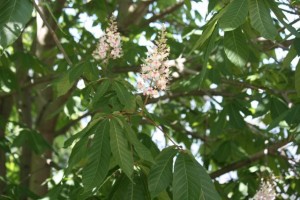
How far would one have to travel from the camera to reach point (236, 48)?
1866mm

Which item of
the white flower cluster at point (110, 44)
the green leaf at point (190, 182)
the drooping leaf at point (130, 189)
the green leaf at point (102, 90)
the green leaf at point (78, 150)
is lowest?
the green leaf at point (190, 182)

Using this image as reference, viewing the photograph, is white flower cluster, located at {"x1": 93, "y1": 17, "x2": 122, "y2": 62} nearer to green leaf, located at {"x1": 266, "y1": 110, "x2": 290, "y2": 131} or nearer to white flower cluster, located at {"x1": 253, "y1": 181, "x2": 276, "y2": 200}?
green leaf, located at {"x1": 266, "y1": 110, "x2": 290, "y2": 131}

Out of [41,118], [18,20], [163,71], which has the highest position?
[41,118]

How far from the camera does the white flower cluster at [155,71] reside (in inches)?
72.3

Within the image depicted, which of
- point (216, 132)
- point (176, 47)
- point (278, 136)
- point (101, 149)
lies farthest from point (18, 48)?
point (101, 149)

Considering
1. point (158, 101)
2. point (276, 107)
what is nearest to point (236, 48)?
point (276, 107)

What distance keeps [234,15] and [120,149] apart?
0.57 m

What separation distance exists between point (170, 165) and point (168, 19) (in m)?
3.24

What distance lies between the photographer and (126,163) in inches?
63.2

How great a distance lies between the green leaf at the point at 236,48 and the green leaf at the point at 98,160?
0.53 m

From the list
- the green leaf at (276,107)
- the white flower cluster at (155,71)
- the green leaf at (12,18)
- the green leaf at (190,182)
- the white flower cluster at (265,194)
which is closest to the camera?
the green leaf at (190,182)

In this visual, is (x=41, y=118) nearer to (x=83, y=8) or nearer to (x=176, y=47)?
(x=83, y=8)

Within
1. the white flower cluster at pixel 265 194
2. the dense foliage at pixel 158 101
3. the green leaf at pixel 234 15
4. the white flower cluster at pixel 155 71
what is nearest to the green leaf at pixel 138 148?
the dense foliage at pixel 158 101

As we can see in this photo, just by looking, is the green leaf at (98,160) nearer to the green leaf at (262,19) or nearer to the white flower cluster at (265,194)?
the green leaf at (262,19)
